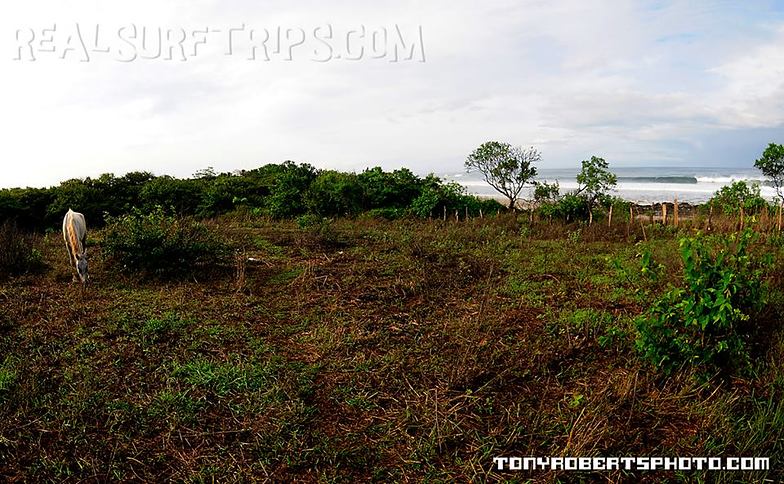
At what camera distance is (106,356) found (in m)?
3.97

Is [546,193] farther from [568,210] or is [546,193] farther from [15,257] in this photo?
[15,257]

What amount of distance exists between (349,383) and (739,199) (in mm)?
14426

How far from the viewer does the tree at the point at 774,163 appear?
17234 millimetres

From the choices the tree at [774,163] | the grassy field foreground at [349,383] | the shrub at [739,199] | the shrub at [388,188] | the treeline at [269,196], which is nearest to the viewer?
the grassy field foreground at [349,383]

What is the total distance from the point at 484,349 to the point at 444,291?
168cm

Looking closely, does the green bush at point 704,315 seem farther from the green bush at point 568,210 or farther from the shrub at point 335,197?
the shrub at point 335,197

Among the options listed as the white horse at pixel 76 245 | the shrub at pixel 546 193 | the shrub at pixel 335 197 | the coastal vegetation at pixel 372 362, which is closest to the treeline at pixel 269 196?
the shrub at pixel 335 197

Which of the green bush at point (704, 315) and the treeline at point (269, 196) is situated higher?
the treeline at point (269, 196)

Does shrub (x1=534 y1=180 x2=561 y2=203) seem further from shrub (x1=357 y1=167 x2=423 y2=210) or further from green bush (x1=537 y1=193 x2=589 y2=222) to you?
shrub (x1=357 y1=167 x2=423 y2=210)

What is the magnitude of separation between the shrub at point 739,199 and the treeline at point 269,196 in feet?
20.1

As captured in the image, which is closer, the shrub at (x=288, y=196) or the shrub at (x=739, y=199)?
the shrub at (x=739, y=199)

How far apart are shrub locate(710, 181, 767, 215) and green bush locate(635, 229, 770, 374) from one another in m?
10.7

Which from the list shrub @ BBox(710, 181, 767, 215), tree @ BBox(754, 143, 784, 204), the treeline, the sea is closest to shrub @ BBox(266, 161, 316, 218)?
the treeline

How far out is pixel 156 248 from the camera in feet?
20.6
